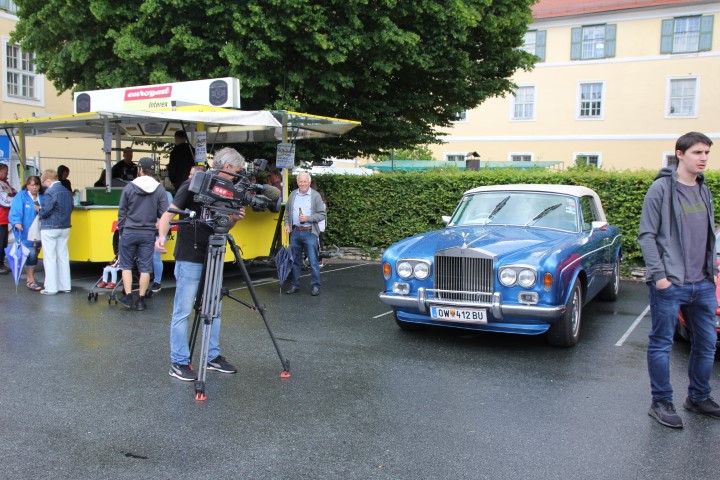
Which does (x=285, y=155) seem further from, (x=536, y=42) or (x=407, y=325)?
(x=536, y=42)

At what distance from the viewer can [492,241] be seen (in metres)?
6.73

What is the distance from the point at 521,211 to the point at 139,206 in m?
4.86

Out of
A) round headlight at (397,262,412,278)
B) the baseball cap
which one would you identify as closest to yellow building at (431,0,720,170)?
the baseball cap

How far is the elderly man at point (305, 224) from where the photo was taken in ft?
31.3

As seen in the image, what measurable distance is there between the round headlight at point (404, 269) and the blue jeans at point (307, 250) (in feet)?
9.88

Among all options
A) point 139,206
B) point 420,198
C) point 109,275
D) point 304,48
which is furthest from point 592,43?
point 139,206

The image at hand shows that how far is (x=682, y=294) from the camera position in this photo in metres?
4.42

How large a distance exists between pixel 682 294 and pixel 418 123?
499 inches

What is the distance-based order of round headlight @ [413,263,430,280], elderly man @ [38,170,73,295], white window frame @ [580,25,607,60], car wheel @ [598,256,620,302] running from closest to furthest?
round headlight @ [413,263,430,280], elderly man @ [38,170,73,295], car wheel @ [598,256,620,302], white window frame @ [580,25,607,60]

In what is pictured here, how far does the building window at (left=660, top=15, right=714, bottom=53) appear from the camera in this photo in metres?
32.1

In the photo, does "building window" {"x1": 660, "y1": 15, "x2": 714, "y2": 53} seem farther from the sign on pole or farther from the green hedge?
the sign on pole

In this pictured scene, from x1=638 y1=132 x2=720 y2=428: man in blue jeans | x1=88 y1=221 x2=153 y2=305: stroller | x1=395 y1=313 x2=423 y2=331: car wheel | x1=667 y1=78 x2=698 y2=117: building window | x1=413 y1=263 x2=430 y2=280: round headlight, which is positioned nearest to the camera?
x1=638 y1=132 x2=720 y2=428: man in blue jeans

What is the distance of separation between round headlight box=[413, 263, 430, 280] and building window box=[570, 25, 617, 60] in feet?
106

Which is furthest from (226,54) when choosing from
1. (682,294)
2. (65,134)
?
(682,294)
